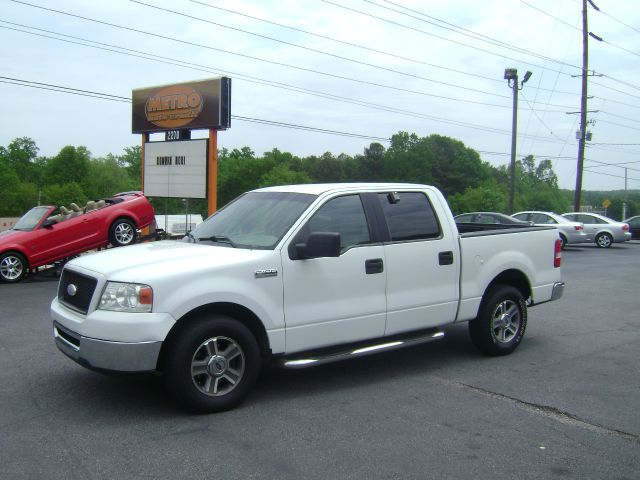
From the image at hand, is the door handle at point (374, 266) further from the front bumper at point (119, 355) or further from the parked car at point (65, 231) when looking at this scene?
the parked car at point (65, 231)

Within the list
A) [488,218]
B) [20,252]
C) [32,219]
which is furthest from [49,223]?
[488,218]

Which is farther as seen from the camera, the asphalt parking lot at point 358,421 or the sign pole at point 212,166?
the sign pole at point 212,166

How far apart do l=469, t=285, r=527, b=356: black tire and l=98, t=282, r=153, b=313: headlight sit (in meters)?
3.70

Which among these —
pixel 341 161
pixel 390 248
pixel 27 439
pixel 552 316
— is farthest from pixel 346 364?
pixel 341 161

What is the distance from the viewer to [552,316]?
959 cm

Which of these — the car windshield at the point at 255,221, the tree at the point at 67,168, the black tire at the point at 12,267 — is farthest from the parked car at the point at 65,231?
the tree at the point at 67,168

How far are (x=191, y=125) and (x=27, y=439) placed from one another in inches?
661

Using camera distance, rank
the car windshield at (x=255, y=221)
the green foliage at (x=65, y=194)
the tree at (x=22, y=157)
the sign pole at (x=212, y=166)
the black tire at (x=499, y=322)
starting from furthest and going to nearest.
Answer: the tree at (x=22, y=157) < the green foliage at (x=65, y=194) < the sign pole at (x=212, y=166) < the black tire at (x=499, y=322) < the car windshield at (x=255, y=221)

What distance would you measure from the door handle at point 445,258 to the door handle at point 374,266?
2.59 feet

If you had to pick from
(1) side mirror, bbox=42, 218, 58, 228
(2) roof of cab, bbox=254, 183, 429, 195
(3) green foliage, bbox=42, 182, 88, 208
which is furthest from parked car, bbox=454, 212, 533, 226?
(3) green foliage, bbox=42, 182, 88, 208

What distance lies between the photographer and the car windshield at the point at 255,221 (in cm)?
554

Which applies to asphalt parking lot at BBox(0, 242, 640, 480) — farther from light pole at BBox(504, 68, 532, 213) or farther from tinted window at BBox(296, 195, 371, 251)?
light pole at BBox(504, 68, 532, 213)

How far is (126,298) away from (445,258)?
3.19m

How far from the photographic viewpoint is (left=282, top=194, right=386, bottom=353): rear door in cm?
530
